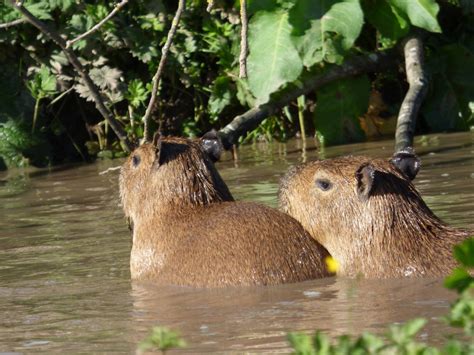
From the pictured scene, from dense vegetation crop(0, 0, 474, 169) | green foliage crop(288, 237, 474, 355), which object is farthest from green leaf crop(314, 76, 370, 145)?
green foliage crop(288, 237, 474, 355)

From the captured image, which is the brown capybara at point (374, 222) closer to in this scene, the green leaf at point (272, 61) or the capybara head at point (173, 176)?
the capybara head at point (173, 176)

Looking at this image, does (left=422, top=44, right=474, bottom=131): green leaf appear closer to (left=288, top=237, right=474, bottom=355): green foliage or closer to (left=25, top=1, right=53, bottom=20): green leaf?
(left=25, top=1, right=53, bottom=20): green leaf

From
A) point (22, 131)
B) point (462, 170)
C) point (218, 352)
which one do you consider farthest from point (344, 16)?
point (218, 352)

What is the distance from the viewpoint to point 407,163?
20.7 ft

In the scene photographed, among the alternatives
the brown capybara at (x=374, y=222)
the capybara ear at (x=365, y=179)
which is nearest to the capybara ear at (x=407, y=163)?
the brown capybara at (x=374, y=222)

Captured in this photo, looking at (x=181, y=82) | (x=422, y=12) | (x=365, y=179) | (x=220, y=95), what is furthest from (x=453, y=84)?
(x=365, y=179)

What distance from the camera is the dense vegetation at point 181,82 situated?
35.3 ft

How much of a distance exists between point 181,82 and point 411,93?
9.09ft

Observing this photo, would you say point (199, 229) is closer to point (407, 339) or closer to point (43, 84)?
point (407, 339)

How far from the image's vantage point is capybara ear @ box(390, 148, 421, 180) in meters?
6.31

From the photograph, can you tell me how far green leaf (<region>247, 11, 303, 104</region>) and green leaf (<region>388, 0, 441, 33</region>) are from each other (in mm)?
952

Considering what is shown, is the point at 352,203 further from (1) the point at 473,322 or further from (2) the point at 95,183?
(2) the point at 95,183

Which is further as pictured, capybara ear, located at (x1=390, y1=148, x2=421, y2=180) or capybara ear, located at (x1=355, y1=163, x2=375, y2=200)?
capybara ear, located at (x1=390, y1=148, x2=421, y2=180)

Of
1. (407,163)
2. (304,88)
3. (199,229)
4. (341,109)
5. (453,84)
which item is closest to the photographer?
(199,229)
